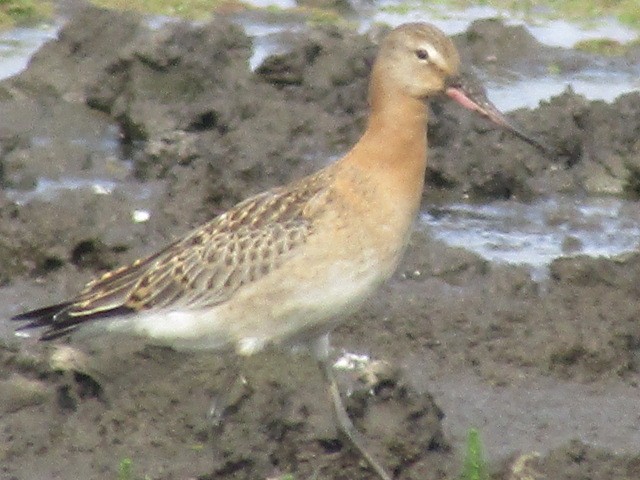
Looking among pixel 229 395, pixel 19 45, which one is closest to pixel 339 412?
pixel 229 395

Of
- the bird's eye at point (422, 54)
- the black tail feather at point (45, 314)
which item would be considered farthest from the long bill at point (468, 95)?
the black tail feather at point (45, 314)

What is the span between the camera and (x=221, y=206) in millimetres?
10773

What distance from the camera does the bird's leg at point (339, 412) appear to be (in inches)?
301

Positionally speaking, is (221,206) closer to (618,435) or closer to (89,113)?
(89,113)

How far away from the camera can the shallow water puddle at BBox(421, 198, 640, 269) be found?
10945mm

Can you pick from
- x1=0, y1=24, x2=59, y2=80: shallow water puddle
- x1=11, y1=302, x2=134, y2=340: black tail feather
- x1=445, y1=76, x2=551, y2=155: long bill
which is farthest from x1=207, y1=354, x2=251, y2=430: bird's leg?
x1=0, y1=24, x2=59, y2=80: shallow water puddle

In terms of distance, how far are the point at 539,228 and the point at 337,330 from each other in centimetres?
248

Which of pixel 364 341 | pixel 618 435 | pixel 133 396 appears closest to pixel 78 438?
pixel 133 396

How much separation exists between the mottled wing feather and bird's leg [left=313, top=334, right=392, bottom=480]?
1.51ft

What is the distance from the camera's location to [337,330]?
30.6 ft

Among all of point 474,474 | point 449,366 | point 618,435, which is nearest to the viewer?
point 474,474

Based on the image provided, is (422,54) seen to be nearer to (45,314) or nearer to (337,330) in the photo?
(337,330)

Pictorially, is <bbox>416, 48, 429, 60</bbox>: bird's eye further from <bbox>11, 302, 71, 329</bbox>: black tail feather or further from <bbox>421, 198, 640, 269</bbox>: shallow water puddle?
<bbox>421, 198, 640, 269</bbox>: shallow water puddle

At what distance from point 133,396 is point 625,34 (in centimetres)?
841
